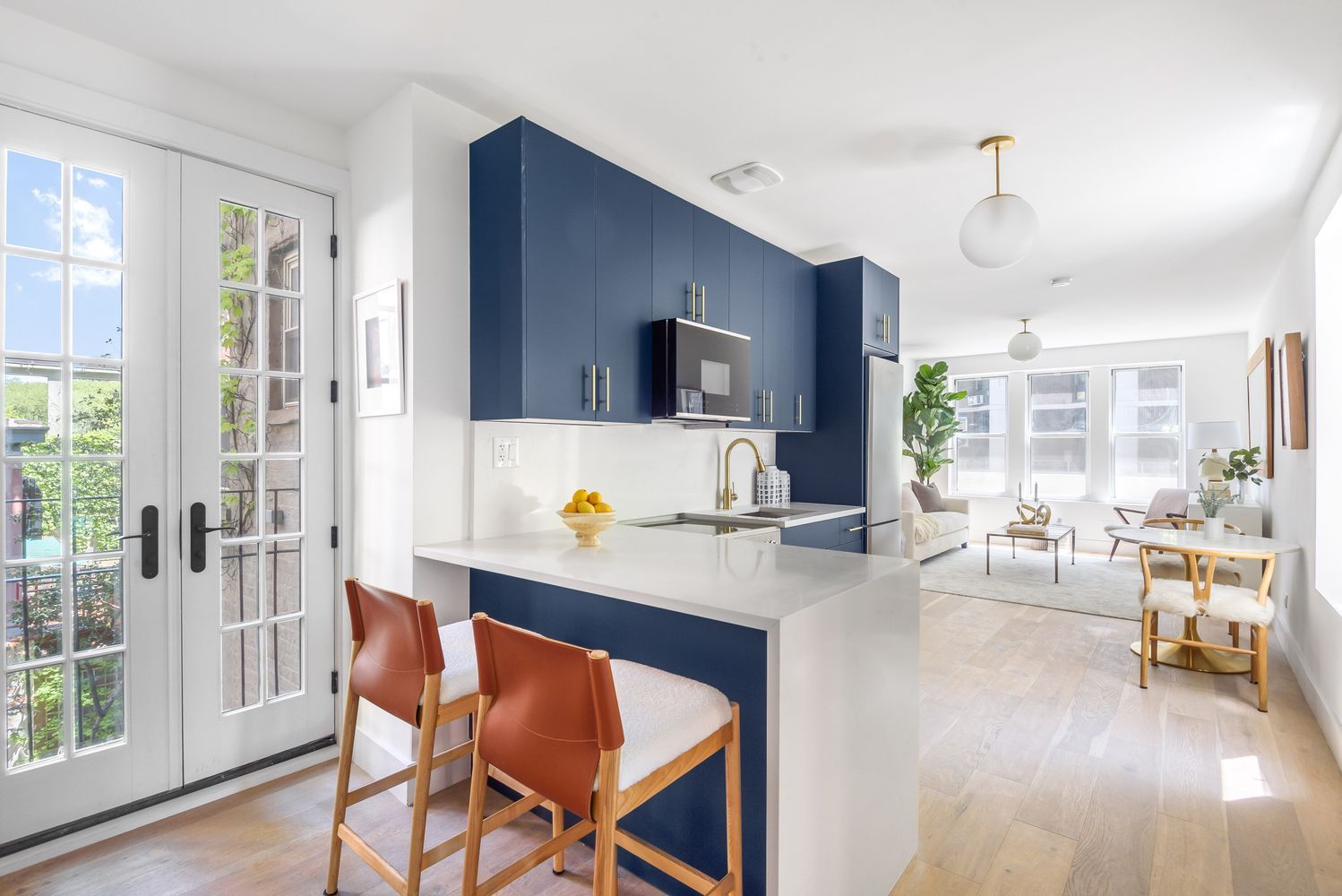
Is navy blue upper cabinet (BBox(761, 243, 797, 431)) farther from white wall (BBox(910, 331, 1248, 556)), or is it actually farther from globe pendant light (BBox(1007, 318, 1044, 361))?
white wall (BBox(910, 331, 1248, 556))

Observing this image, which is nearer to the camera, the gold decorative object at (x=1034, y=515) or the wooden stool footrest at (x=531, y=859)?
the wooden stool footrest at (x=531, y=859)

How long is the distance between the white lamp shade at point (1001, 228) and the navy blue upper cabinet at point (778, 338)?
1217 mm

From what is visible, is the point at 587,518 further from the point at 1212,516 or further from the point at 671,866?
the point at 1212,516

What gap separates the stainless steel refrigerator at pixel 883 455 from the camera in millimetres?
4012

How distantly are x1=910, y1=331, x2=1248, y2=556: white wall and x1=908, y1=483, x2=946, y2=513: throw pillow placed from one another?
133 cm

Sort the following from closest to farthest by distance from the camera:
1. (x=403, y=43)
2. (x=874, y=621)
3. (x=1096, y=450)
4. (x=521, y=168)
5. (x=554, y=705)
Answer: (x=554, y=705) < (x=874, y=621) < (x=403, y=43) < (x=521, y=168) < (x=1096, y=450)

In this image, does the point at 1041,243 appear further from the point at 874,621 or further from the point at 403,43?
the point at 403,43

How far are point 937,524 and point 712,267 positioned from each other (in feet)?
15.6

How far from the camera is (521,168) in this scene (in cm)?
222

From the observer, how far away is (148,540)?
2.12 metres

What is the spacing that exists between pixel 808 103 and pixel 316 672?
9.31 ft

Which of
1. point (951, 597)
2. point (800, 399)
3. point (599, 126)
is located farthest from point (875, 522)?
point (599, 126)

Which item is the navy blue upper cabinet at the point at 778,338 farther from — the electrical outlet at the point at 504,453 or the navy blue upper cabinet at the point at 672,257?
the electrical outlet at the point at 504,453

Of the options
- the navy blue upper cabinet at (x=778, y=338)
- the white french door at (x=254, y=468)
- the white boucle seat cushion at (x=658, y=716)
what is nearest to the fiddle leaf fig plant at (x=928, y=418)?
the navy blue upper cabinet at (x=778, y=338)
